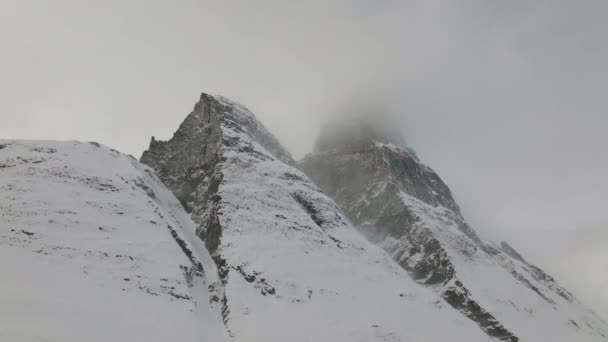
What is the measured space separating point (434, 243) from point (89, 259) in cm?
7006

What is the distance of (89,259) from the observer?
52656mm

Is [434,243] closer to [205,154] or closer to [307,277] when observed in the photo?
[205,154]

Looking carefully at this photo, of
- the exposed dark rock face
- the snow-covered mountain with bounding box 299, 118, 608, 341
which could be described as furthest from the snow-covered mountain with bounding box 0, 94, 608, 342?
the snow-covered mountain with bounding box 299, 118, 608, 341

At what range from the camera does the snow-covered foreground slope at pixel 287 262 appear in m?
54.7

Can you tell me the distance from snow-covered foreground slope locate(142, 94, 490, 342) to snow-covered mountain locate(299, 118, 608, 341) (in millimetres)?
21515

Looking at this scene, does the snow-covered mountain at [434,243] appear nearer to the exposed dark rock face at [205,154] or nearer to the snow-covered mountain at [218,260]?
the snow-covered mountain at [218,260]

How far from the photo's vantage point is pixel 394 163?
136750mm

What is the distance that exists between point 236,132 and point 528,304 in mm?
62242

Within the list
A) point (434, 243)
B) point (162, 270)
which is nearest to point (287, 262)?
point (162, 270)

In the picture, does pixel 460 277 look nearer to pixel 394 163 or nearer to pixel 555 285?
pixel 394 163

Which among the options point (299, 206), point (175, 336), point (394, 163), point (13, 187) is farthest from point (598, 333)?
point (13, 187)

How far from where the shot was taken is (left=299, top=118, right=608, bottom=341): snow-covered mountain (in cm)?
8969

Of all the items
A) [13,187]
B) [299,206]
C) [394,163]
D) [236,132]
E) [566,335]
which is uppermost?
[394,163]

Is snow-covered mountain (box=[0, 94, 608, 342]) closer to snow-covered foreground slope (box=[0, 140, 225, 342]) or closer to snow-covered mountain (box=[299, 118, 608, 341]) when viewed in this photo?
snow-covered foreground slope (box=[0, 140, 225, 342])
